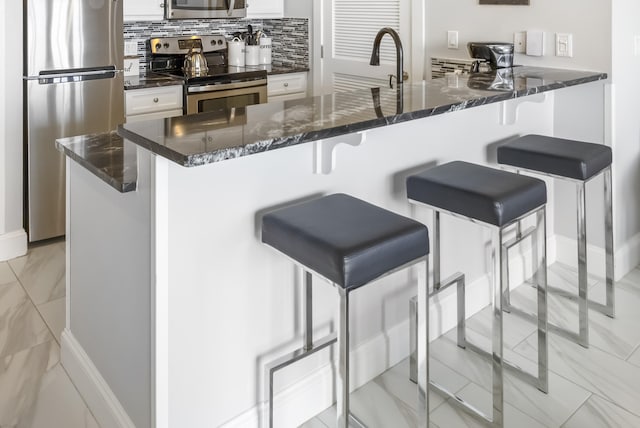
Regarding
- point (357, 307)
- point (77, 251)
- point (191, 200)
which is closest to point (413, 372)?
point (357, 307)

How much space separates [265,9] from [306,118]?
306 cm

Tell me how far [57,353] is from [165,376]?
1.03 metres

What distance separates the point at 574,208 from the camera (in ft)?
10.1

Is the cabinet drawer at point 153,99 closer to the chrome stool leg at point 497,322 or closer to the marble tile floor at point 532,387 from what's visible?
the marble tile floor at point 532,387

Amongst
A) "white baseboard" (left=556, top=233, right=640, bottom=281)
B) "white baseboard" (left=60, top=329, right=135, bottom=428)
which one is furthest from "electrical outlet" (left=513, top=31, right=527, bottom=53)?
"white baseboard" (left=60, top=329, right=135, bottom=428)

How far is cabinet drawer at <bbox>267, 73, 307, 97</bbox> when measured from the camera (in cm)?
442

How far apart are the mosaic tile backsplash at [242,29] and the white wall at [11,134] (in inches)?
39.6

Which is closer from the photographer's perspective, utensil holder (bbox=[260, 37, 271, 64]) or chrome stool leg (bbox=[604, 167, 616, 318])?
chrome stool leg (bbox=[604, 167, 616, 318])

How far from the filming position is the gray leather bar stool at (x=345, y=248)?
4.76 feet

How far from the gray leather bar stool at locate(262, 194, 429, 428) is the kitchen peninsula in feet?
0.42

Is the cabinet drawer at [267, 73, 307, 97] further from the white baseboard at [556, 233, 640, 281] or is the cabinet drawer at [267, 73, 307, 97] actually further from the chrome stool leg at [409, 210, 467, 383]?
the chrome stool leg at [409, 210, 467, 383]

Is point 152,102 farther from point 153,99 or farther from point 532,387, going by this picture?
point 532,387

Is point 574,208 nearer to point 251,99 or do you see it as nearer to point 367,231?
point 367,231

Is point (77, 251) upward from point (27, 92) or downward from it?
downward
